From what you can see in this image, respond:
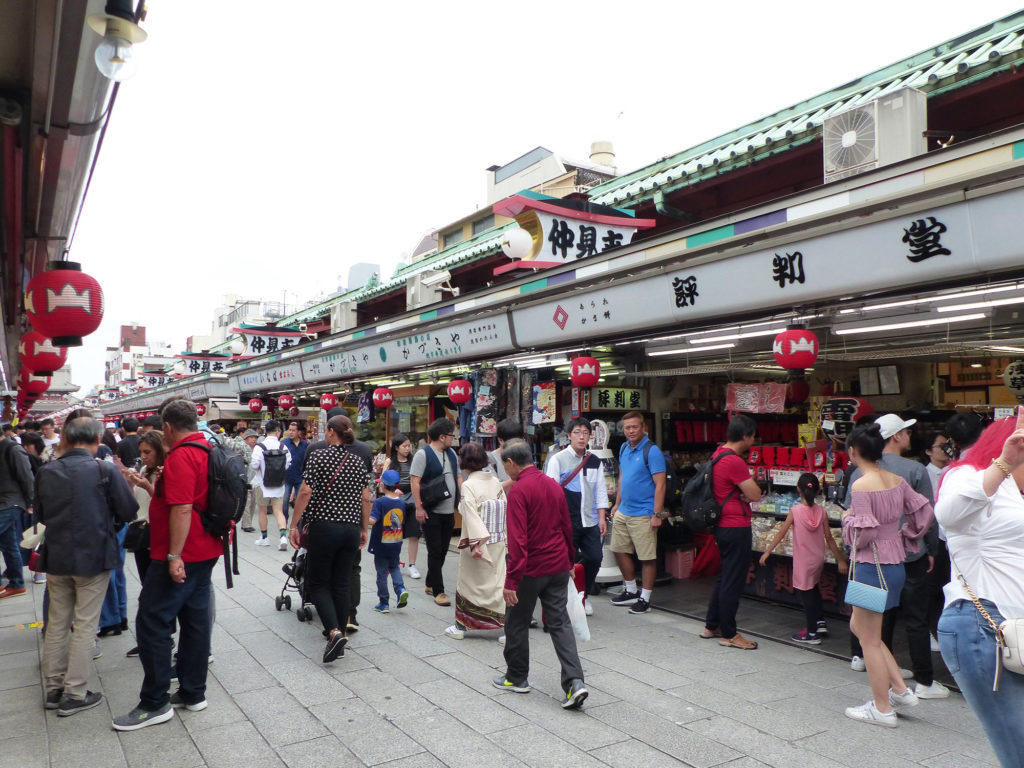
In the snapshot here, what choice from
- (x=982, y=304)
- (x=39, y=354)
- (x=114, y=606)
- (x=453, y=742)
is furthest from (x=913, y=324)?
(x=39, y=354)

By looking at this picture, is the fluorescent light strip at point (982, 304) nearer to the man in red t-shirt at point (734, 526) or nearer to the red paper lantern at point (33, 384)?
the man in red t-shirt at point (734, 526)

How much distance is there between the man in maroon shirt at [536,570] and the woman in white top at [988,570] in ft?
8.11

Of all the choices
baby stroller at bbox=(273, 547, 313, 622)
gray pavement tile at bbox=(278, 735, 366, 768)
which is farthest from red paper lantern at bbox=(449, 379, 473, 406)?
gray pavement tile at bbox=(278, 735, 366, 768)

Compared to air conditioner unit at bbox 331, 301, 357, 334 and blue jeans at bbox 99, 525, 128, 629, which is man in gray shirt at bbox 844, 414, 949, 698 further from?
air conditioner unit at bbox 331, 301, 357, 334

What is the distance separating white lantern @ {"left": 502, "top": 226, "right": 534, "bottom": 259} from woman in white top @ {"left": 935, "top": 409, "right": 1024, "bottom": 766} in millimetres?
5581

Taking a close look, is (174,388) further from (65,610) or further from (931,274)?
(931,274)

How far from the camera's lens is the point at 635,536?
7320 millimetres

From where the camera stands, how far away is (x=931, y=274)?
470 cm

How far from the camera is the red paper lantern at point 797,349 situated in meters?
5.84

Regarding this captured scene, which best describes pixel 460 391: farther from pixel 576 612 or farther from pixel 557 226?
pixel 576 612

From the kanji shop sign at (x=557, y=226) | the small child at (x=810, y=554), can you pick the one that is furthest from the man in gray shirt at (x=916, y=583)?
the kanji shop sign at (x=557, y=226)

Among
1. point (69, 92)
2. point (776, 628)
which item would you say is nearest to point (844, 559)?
point (776, 628)

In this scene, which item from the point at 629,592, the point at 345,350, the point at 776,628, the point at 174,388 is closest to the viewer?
the point at 776,628

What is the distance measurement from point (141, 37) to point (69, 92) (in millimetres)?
1170
